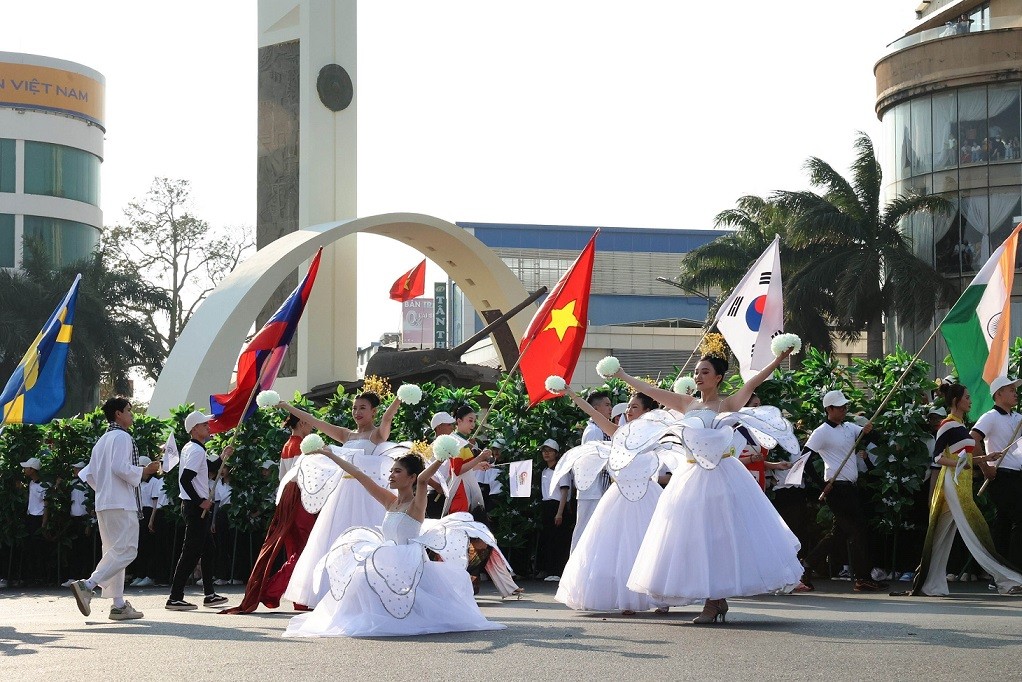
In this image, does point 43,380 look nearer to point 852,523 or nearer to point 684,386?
point 684,386

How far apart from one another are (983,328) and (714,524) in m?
4.82

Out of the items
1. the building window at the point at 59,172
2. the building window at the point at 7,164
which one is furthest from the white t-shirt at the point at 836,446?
the building window at the point at 59,172

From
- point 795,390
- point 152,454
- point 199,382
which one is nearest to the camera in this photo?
point 795,390

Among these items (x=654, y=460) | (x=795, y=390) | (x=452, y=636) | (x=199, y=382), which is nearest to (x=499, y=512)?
(x=795, y=390)

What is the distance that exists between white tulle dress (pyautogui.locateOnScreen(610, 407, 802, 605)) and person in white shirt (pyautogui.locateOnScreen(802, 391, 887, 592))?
353 cm

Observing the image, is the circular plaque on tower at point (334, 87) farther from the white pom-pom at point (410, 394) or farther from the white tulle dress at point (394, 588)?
the white tulle dress at point (394, 588)

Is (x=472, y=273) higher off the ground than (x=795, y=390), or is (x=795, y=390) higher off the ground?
(x=472, y=273)

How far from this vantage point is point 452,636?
9125 millimetres

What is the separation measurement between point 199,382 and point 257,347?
1417cm

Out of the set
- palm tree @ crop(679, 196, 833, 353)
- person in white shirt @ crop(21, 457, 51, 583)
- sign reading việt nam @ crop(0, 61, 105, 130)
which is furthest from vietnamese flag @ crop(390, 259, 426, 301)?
sign reading việt nam @ crop(0, 61, 105, 130)

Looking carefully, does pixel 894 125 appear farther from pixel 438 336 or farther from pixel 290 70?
pixel 438 336

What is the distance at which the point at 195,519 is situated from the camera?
41.4 ft

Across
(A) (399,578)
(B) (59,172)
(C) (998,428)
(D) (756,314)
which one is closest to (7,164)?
(B) (59,172)

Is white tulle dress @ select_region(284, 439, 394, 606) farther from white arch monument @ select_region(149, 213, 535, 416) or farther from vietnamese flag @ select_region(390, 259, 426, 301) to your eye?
vietnamese flag @ select_region(390, 259, 426, 301)
